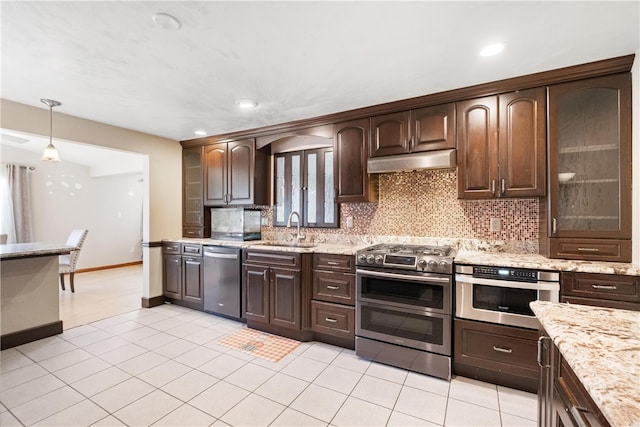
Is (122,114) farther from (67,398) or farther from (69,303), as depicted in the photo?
(69,303)

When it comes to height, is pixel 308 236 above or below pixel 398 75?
below

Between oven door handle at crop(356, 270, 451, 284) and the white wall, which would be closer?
oven door handle at crop(356, 270, 451, 284)

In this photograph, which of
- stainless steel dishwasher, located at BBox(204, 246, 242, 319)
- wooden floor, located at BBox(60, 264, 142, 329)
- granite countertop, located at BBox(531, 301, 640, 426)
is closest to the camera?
granite countertop, located at BBox(531, 301, 640, 426)

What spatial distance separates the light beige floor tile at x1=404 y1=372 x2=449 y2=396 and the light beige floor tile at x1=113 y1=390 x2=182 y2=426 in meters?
1.72

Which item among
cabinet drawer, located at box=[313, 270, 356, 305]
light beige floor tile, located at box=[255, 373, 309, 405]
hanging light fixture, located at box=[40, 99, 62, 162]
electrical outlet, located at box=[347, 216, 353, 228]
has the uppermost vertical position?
hanging light fixture, located at box=[40, 99, 62, 162]

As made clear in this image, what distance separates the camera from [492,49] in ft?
6.31

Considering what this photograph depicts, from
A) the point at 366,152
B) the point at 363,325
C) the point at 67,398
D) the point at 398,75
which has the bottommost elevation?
the point at 67,398

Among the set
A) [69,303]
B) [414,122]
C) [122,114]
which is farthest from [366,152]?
[69,303]

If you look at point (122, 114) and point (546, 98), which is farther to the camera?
point (122, 114)

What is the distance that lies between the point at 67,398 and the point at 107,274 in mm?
5069

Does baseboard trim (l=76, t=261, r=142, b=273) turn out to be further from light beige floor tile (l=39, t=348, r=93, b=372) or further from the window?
the window

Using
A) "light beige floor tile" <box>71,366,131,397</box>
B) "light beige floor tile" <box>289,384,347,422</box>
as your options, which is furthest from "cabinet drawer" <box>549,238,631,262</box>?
"light beige floor tile" <box>71,366,131,397</box>

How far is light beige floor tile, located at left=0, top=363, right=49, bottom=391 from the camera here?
7.27ft

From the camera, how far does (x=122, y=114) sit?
10.5ft
